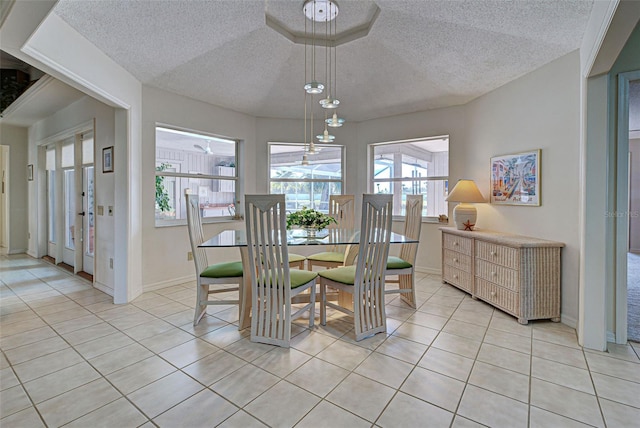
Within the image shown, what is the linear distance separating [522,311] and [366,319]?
1458 millimetres

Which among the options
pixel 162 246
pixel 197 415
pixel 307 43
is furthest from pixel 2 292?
pixel 307 43

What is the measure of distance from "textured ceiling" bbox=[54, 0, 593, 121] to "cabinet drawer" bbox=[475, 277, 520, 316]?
2.26 meters

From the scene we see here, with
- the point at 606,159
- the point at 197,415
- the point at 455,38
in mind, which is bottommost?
the point at 197,415

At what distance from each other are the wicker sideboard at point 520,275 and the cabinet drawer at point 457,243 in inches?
6.4

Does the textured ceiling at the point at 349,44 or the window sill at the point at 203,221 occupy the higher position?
the textured ceiling at the point at 349,44

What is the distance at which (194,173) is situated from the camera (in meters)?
4.35

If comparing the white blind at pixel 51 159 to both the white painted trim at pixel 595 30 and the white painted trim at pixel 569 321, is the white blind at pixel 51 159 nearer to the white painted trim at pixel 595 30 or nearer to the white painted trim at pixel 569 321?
the white painted trim at pixel 595 30

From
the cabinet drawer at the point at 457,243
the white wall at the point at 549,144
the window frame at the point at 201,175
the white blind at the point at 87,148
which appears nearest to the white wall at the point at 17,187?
the white blind at the point at 87,148

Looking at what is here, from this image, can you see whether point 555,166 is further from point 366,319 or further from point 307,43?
point 307,43

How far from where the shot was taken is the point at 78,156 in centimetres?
445

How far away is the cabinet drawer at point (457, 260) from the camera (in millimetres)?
3533

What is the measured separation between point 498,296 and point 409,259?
910 millimetres

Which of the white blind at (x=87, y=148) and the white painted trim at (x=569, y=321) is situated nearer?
the white painted trim at (x=569, y=321)

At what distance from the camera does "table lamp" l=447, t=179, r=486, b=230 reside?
12.1 ft
